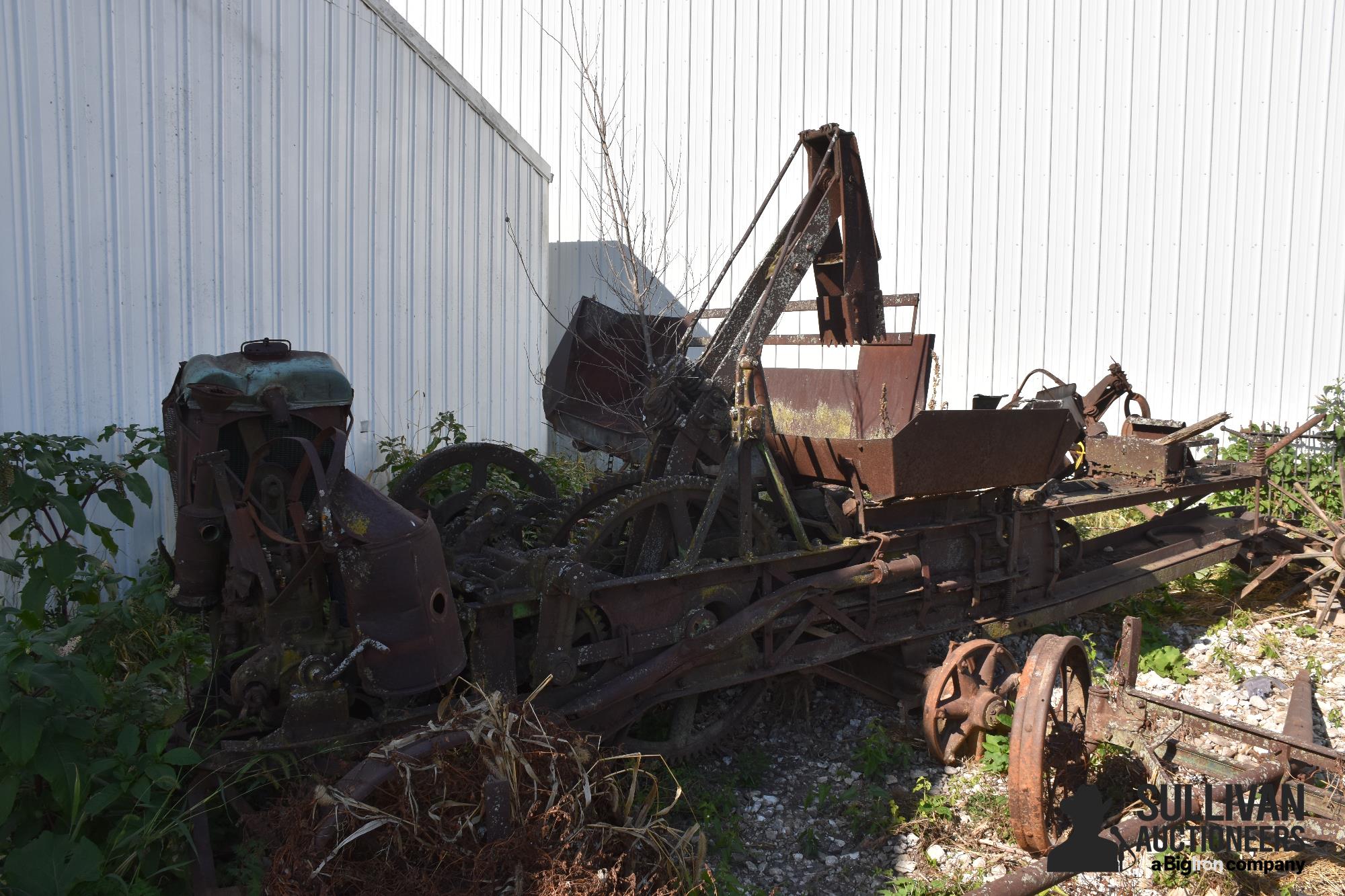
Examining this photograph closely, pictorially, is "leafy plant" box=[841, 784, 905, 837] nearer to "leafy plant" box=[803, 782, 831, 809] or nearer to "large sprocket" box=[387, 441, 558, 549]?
"leafy plant" box=[803, 782, 831, 809]

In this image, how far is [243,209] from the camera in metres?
5.60

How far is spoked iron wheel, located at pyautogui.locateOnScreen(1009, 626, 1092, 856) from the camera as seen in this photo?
346 cm

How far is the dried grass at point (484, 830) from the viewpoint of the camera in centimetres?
251

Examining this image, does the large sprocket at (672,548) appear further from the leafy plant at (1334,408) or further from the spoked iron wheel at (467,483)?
the leafy plant at (1334,408)

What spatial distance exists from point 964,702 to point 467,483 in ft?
9.61

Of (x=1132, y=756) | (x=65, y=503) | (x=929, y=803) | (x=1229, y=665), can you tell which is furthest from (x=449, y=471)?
(x=1229, y=665)

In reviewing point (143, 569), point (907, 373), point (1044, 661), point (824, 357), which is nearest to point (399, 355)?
point (143, 569)

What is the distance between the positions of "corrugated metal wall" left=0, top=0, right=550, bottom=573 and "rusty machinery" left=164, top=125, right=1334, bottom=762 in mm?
1357

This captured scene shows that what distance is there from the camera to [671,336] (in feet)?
20.0

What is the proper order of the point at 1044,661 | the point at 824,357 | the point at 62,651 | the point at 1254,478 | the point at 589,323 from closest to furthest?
the point at 62,651 → the point at 1044,661 → the point at 589,323 → the point at 1254,478 → the point at 824,357

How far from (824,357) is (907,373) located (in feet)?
10.8

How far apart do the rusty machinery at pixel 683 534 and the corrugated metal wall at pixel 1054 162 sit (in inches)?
109

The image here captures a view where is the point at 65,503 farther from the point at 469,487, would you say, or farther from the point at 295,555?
the point at 469,487

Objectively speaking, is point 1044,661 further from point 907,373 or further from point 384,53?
point 384,53
